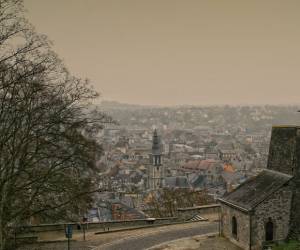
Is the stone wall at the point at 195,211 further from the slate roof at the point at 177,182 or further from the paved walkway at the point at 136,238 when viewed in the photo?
the slate roof at the point at 177,182

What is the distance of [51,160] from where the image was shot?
22438mm

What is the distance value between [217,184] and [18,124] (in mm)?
114175

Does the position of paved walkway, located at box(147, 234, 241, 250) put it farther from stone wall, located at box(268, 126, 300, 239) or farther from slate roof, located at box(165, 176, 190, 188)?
slate roof, located at box(165, 176, 190, 188)

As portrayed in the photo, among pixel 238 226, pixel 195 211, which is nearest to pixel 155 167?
pixel 195 211

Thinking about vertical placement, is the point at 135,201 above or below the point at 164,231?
below

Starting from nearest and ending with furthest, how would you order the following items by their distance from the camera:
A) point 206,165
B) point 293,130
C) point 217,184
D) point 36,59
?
point 36,59 < point 293,130 < point 217,184 < point 206,165

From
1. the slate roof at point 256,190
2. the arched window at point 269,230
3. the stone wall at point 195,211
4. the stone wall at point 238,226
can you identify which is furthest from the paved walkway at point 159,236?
the arched window at point 269,230

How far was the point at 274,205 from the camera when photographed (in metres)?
26.9

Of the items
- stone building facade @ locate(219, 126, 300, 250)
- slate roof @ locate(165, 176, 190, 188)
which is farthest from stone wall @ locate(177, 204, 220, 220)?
slate roof @ locate(165, 176, 190, 188)

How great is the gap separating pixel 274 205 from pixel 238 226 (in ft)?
8.21

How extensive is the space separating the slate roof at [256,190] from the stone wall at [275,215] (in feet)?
1.15

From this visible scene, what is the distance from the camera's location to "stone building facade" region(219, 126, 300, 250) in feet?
87.5

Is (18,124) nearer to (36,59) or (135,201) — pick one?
(36,59)

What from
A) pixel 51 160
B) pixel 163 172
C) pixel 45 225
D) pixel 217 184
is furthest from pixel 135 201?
pixel 51 160
